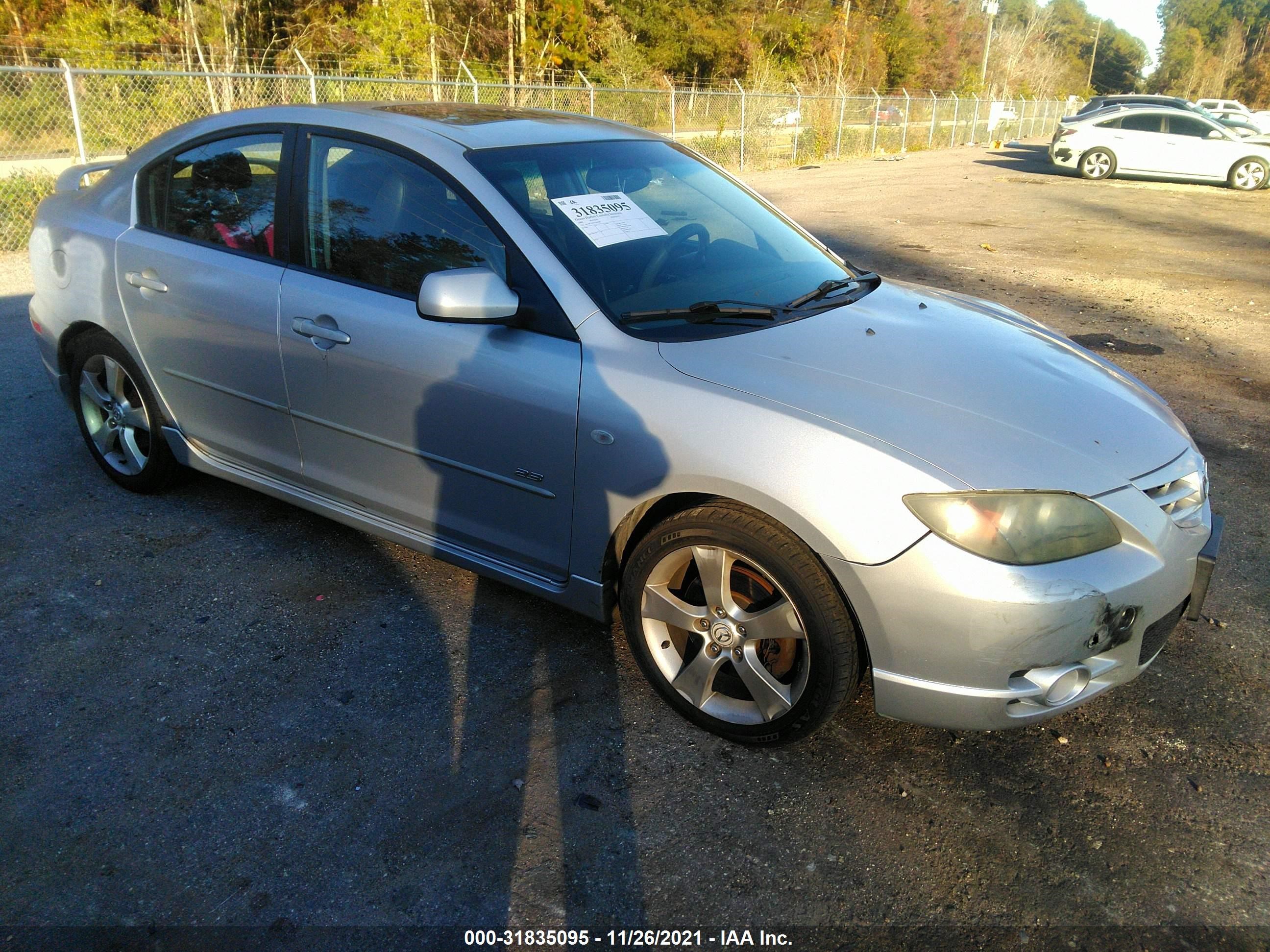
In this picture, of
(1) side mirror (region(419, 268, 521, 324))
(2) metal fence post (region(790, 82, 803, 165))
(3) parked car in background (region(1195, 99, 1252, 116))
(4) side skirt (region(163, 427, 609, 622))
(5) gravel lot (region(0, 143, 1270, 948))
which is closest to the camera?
(5) gravel lot (region(0, 143, 1270, 948))

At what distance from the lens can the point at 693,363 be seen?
2.73 metres

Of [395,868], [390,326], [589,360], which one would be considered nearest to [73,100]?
[390,326]

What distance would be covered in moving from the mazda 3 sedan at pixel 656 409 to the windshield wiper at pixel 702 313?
12mm

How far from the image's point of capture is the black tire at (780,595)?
2492 mm

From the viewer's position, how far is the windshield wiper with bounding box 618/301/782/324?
293 centimetres

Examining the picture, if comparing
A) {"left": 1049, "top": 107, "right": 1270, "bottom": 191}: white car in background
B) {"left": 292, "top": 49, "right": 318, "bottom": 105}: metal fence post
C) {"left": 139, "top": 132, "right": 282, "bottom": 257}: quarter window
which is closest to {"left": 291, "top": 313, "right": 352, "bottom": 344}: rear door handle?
{"left": 139, "top": 132, "right": 282, "bottom": 257}: quarter window

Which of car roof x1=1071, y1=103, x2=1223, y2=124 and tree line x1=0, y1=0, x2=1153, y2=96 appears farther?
tree line x1=0, y1=0, x2=1153, y2=96

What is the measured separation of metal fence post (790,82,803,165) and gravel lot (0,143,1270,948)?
22.1 meters

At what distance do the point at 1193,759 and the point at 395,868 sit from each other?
2.30 metres

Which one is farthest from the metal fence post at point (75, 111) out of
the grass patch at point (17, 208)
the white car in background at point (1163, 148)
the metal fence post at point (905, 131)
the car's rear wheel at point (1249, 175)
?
the metal fence post at point (905, 131)

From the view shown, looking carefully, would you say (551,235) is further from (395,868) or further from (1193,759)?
(1193,759)

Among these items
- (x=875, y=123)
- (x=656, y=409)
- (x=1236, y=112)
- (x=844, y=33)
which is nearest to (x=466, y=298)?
(x=656, y=409)

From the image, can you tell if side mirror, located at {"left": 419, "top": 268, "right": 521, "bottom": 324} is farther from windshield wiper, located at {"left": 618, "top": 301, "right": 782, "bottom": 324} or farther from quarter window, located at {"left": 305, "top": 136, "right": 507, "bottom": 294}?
windshield wiper, located at {"left": 618, "top": 301, "right": 782, "bottom": 324}

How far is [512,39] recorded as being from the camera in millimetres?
28188
